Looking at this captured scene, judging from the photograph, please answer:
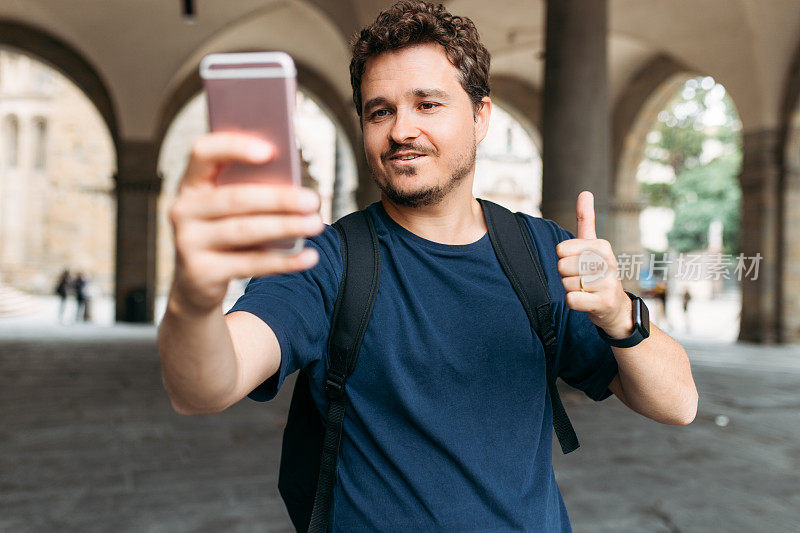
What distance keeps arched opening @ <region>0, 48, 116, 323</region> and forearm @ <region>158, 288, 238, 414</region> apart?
30801 millimetres

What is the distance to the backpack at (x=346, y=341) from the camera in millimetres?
1324

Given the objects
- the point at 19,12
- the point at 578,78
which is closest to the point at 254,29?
the point at 19,12

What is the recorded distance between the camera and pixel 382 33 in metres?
1.38

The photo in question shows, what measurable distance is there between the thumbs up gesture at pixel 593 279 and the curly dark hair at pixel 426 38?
0.42 metres

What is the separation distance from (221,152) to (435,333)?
710mm

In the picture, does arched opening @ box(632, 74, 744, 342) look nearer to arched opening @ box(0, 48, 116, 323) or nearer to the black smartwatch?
arched opening @ box(0, 48, 116, 323)

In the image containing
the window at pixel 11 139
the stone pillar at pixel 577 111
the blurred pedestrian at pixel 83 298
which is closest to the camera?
the stone pillar at pixel 577 111

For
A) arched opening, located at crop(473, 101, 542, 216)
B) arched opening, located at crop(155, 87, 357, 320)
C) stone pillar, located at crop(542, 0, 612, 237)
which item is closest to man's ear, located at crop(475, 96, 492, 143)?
stone pillar, located at crop(542, 0, 612, 237)

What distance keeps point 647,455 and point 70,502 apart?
12.4 feet

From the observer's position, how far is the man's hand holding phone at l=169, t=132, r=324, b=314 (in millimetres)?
726

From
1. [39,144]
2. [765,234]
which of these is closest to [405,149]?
[765,234]

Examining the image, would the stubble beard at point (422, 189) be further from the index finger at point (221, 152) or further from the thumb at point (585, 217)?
the index finger at point (221, 152)

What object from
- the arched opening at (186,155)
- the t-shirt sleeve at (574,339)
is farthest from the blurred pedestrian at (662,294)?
the t-shirt sleeve at (574,339)

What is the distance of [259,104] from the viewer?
741mm
